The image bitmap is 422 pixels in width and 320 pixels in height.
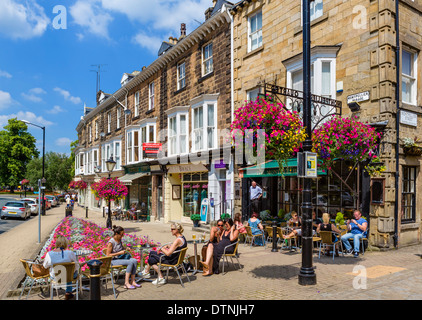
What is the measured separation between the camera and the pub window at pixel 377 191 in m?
10.2

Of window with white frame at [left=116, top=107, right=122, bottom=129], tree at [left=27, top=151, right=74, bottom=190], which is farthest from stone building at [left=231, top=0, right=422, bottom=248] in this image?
tree at [left=27, top=151, right=74, bottom=190]

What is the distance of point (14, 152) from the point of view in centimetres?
6275

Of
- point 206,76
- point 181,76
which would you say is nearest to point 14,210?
point 181,76

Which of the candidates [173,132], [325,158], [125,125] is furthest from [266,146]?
[125,125]

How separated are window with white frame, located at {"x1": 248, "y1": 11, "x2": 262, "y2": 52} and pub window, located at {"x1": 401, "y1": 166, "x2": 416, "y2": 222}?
8.14 metres

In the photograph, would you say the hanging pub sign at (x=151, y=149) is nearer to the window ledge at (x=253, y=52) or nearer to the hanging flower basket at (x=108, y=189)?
the hanging flower basket at (x=108, y=189)

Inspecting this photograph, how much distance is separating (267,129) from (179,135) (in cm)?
1336

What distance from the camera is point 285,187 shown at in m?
13.9

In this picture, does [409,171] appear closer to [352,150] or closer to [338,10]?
[352,150]

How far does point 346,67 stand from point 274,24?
174 inches

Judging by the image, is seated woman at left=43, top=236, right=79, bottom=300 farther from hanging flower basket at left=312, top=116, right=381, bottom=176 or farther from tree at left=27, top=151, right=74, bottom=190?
tree at left=27, top=151, right=74, bottom=190

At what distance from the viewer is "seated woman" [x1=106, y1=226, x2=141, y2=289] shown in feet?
23.0

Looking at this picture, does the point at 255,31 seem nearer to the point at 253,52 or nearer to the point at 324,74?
the point at 253,52

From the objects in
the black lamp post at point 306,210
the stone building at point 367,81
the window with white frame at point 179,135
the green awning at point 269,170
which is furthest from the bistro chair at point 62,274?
the window with white frame at point 179,135
